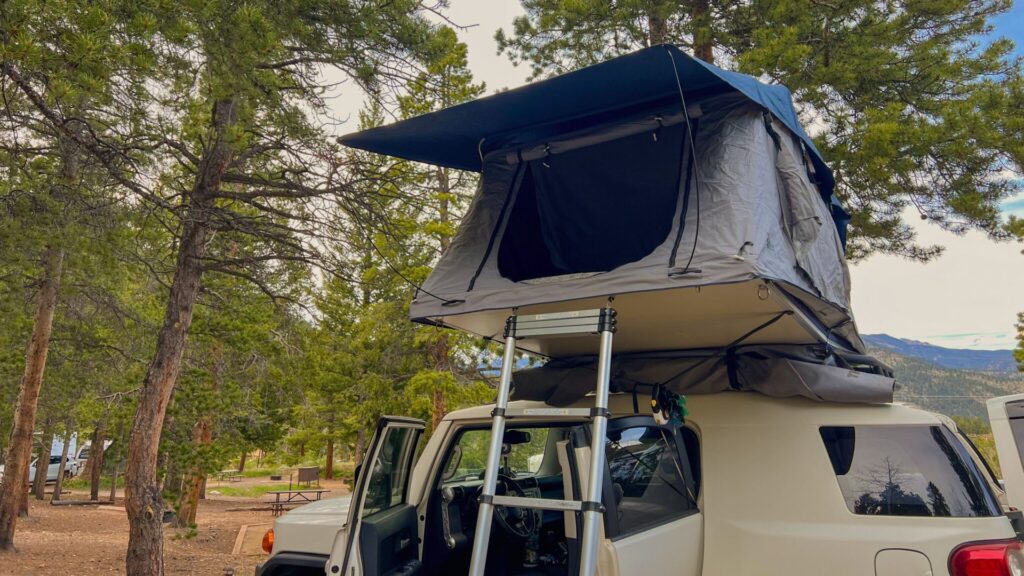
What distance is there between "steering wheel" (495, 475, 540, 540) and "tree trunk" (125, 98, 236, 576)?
4689 millimetres

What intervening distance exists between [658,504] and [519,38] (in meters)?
8.78

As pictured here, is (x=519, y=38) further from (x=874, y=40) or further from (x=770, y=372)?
(x=770, y=372)

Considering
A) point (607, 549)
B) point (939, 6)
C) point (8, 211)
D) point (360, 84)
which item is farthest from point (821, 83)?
point (8, 211)

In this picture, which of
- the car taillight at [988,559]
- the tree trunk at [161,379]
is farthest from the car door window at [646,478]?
the tree trunk at [161,379]

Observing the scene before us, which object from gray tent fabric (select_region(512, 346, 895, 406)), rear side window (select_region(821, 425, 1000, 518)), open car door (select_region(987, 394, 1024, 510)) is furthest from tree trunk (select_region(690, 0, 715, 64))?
rear side window (select_region(821, 425, 1000, 518))

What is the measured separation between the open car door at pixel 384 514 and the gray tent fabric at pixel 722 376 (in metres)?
0.99

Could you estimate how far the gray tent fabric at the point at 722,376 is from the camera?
10.9 feet

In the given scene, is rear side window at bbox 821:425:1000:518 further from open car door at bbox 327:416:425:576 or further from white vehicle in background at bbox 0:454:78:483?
white vehicle in background at bbox 0:454:78:483

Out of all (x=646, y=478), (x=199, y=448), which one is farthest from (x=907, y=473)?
(x=199, y=448)

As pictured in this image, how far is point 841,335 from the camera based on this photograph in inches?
167

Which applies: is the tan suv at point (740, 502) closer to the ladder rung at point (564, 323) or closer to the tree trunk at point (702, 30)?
the ladder rung at point (564, 323)

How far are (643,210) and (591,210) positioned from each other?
0.36 metres

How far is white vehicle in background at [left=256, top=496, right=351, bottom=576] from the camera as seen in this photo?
3.68m

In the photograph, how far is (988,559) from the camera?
2609 mm
